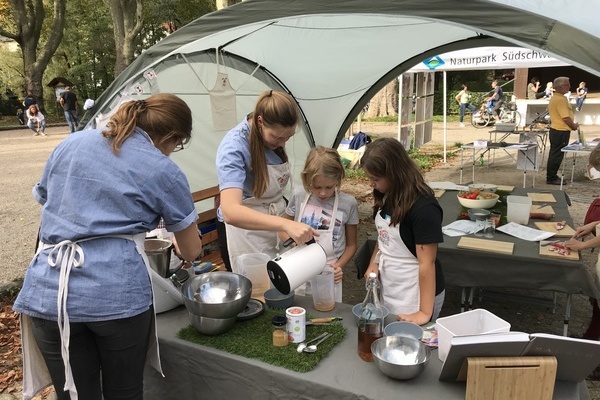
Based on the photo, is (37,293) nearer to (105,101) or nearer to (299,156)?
(105,101)

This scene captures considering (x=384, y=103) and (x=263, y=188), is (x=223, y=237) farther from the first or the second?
(x=384, y=103)

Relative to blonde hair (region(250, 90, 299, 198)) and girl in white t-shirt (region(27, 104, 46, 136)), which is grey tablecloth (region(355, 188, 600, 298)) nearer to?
blonde hair (region(250, 90, 299, 198))

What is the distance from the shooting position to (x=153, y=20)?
78.2 ft

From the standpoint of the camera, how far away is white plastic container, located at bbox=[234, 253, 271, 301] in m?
2.19

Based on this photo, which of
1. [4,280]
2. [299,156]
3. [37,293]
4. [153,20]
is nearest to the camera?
[37,293]

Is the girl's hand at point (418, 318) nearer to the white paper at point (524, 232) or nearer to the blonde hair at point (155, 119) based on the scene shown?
the blonde hair at point (155, 119)

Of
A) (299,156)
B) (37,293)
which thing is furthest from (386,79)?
(37,293)

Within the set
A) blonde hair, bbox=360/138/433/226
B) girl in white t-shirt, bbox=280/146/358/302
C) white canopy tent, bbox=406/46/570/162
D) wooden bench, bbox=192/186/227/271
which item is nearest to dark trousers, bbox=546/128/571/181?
white canopy tent, bbox=406/46/570/162

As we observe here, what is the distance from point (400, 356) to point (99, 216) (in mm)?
1137

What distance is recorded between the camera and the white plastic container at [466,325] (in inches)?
59.6

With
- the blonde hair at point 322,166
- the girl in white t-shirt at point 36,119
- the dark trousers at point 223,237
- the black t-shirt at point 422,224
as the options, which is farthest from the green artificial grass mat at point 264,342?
the girl in white t-shirt at point 36,119

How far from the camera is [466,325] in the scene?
5.32 ft

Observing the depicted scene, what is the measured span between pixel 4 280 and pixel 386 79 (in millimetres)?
4641

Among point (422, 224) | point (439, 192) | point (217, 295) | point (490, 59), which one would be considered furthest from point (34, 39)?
point (422, 224)
